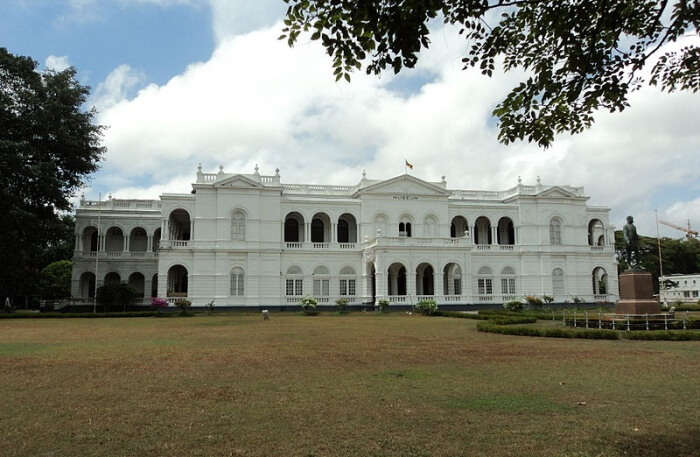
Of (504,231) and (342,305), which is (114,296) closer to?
(342,305)

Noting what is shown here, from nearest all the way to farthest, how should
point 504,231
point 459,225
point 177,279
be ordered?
point 177,279 < point 459,225 < point 504,231

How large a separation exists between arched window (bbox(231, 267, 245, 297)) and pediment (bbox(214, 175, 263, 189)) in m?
6.32

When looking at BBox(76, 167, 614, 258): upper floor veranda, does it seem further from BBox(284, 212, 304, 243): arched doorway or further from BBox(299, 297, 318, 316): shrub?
BBox(299, 297, 318, 316): shrub

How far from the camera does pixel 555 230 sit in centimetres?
4609

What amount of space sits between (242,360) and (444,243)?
96.0 feet

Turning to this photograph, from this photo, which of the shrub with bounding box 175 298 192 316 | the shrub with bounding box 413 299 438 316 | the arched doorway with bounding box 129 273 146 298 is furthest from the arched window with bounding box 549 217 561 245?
the arched doorway with bounding box 129 273 146 298

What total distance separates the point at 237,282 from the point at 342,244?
28.5ft

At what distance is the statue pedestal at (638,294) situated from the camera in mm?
19953

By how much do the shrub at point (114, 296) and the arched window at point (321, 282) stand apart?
44.2 feet

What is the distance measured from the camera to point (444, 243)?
131ft

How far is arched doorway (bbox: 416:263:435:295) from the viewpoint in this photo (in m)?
42.6

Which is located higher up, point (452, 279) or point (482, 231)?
point (482, 231)

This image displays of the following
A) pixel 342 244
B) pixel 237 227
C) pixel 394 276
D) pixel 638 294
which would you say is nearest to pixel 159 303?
pixel 237 227

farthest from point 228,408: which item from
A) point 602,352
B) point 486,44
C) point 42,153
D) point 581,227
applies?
point 581,227
